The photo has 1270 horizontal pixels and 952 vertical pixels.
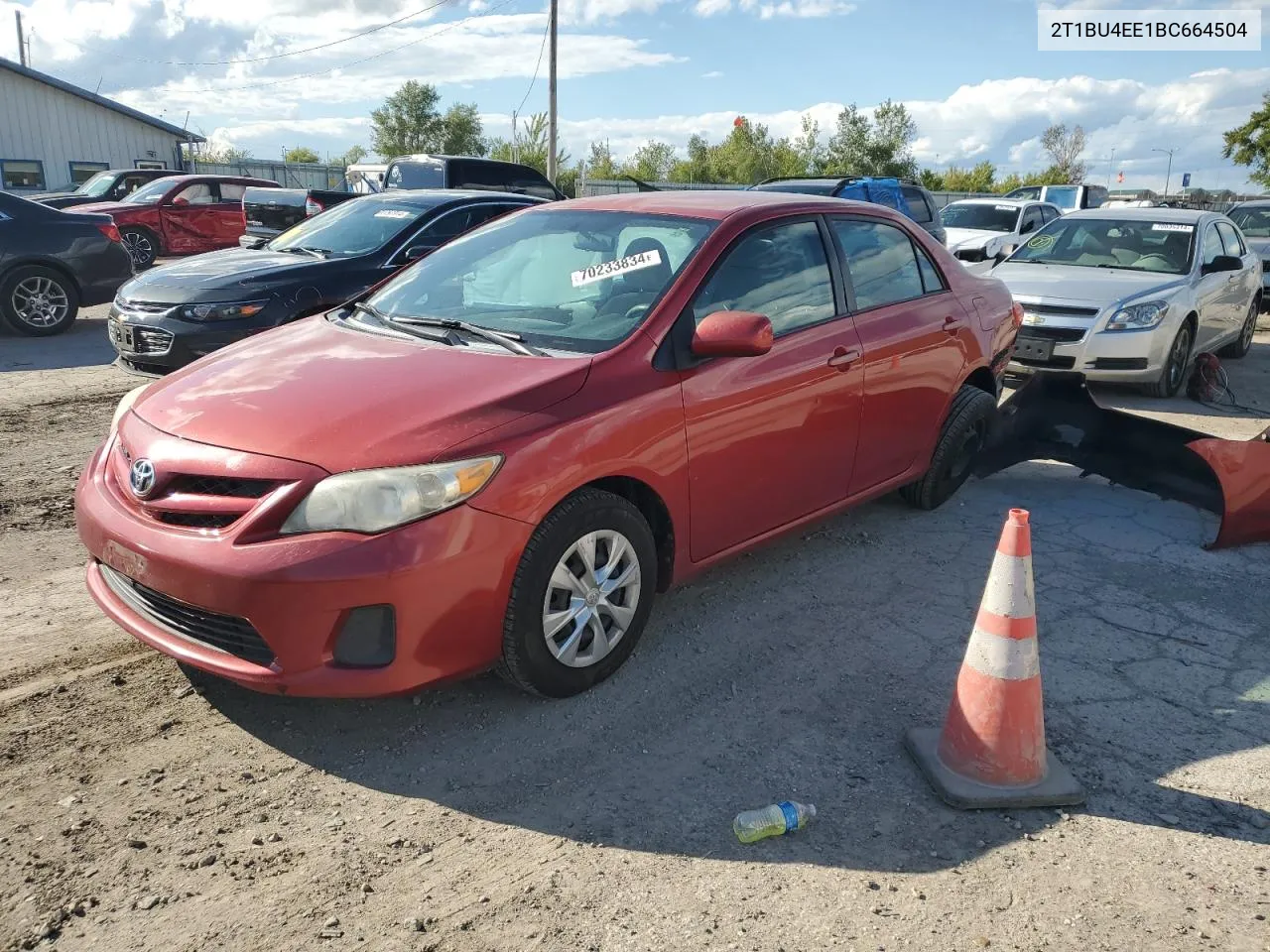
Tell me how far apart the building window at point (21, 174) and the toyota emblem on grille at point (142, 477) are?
30.0m

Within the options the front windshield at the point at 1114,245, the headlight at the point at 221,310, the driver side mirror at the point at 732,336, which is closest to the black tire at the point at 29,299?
the headlight at the point at 221,310

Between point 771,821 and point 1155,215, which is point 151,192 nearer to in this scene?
point 1155,215

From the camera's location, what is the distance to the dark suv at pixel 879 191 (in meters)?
13.4

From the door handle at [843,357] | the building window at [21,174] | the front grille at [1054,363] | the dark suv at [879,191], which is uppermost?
the building window at [21,174]

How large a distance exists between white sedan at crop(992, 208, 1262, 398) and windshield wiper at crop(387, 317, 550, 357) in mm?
5500

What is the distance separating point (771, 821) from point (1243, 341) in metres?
10.8

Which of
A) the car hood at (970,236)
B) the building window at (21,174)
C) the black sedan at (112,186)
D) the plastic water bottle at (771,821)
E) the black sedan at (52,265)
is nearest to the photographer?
the plastic water bottle at (771,821)

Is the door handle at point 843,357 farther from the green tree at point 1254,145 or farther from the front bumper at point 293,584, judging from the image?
the green tree at point 1254,145

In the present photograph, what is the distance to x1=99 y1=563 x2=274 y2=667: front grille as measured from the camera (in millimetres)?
2871

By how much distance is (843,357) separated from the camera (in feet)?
14.1

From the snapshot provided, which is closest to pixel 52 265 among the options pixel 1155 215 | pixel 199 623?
pixel 199 623

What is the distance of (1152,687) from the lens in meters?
3.65

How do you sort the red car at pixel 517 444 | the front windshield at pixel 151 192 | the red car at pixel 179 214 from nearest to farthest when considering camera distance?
the red car at pixel 517 444 → the red car at pixel 179 214 → the front windshield at pixel 151 192

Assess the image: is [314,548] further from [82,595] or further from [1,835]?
[82,595]
